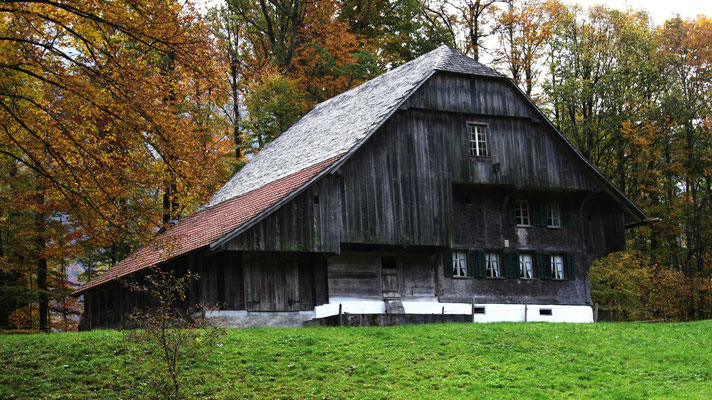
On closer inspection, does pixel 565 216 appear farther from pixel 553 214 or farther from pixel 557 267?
pixel 557 267

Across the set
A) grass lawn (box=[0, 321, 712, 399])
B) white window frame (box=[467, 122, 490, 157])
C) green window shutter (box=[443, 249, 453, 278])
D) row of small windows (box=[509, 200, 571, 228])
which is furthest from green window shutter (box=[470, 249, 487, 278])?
grass lawn (box=[0, 321, 712, 399])

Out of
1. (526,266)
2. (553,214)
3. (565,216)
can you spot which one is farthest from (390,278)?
(565,216)

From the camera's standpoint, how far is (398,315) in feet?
93.8

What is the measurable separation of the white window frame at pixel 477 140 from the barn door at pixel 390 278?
15.6 feet

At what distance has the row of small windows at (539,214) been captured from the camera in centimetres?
3311

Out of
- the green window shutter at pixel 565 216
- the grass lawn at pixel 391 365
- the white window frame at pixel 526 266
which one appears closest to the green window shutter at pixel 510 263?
the white window frame at pixel 526 266

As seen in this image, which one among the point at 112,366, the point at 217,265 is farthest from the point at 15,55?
the point at 217,265

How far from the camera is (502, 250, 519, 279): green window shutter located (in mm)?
32281

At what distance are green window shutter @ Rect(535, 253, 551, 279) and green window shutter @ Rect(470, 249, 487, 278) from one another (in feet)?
7.92

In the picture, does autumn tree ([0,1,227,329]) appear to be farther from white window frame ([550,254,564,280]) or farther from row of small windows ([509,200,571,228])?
white window frame ([550,254,564,280])

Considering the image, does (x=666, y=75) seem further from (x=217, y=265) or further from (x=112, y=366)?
(x=112, y=366)

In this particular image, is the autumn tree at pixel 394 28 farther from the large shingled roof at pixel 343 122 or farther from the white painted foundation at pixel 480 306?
the white painted foundation at pixel 480 306

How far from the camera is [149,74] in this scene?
2227 centimetres

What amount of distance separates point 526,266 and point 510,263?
0.92m
